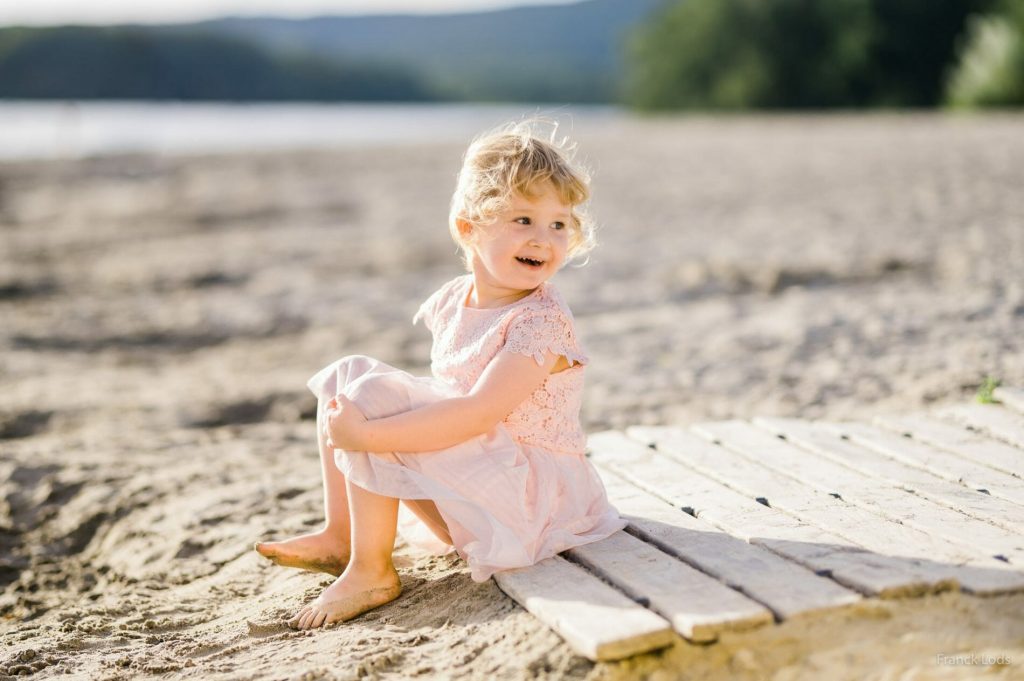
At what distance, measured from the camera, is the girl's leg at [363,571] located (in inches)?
111

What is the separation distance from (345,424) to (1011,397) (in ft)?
8.00

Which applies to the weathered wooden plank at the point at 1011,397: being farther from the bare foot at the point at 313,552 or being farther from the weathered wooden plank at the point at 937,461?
the bare foot at the point at 313,552

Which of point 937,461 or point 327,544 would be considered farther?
point 937,461

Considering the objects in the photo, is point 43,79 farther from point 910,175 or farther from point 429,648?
point 429,648

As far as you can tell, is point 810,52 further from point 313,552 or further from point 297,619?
point 297,619

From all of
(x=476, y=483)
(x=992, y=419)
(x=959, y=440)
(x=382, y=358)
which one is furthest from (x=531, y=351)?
(x=382, y=358)

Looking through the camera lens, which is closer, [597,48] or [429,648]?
[429,648]

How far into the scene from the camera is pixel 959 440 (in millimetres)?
3562

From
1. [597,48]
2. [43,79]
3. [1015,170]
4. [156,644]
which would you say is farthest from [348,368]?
[597,48]

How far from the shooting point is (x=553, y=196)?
2873 mm

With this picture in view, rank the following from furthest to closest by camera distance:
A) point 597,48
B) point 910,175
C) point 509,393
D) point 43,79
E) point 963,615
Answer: point 597,48 < point 43,79 < point 910,175 < point 509,393 < point 963,615

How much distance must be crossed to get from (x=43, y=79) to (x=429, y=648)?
6118 cm

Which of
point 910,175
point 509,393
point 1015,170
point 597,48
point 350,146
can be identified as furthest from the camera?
point 597,48

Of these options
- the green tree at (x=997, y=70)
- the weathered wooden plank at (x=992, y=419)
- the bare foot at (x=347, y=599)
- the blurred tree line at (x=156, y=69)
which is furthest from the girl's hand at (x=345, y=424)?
the blurred tree line at (x=156, y=69)
